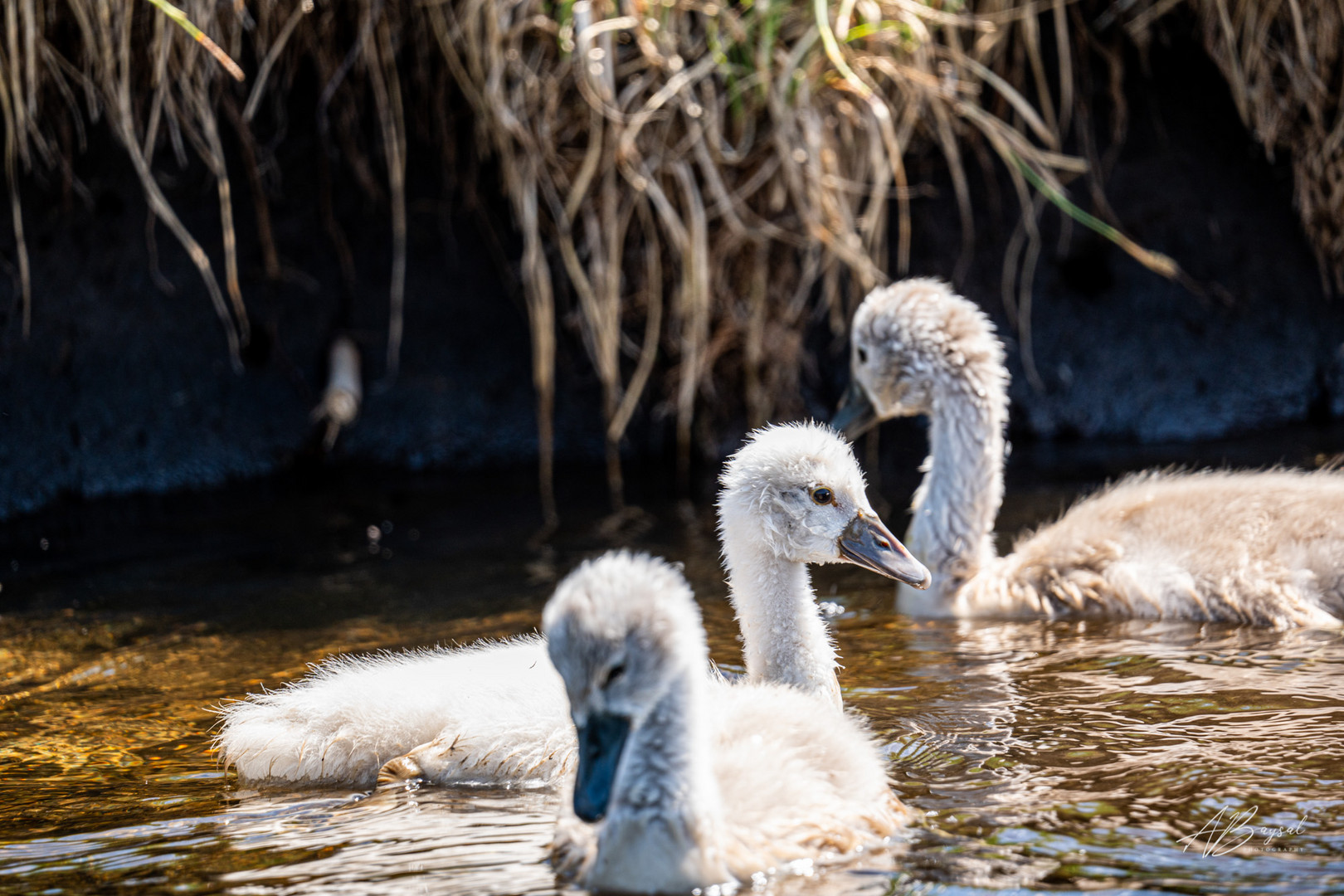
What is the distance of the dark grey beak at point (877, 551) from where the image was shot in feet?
10.0

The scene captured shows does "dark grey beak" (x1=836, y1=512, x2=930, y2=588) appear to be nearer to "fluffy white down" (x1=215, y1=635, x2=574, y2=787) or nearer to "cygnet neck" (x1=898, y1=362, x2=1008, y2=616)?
"fluffy white down" (x1=215, y1=635, x2=574, y2=787)

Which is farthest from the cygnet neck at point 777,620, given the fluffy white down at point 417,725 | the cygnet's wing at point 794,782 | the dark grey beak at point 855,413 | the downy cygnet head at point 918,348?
the dark grey beak at point 855,413

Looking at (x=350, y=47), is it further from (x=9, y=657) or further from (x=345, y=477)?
(x=9, y=657)

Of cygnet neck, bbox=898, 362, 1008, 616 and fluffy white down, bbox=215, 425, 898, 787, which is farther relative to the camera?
cygnet neck, bbox=898, 362, 1008, 616

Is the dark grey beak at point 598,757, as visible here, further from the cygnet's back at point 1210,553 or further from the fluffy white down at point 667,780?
the cygnet's back at point 1210,553

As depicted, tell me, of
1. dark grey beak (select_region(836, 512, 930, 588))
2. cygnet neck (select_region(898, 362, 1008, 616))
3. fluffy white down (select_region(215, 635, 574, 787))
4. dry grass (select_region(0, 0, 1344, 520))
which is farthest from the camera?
dry grass (select_region(0, 0, 1344, 520))

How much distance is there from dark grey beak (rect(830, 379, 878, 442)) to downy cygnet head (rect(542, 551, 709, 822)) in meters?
2.26

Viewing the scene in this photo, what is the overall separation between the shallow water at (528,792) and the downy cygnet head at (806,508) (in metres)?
0.36

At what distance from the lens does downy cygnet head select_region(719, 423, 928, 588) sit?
2980 mm

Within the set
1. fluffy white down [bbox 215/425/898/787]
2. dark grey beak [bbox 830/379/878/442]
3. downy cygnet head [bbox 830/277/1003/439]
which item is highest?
downy cygnet head [bbox 830/277/1003/439]

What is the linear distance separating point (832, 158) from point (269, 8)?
80.3 inches

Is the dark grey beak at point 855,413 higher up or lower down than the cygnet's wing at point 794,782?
higher up

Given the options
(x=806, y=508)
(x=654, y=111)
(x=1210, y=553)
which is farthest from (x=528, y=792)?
(x=654, y=111)

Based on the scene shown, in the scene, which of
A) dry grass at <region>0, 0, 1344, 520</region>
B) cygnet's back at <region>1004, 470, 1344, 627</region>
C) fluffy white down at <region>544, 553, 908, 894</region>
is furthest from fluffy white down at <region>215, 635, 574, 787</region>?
dry grass at <region>0, 0, 1344, 520</region>
